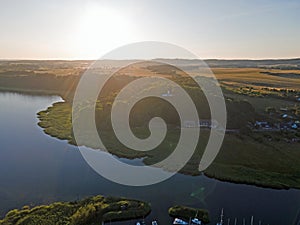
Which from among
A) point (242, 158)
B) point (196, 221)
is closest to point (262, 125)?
point (242, 158)

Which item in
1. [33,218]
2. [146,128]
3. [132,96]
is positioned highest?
[132,96]

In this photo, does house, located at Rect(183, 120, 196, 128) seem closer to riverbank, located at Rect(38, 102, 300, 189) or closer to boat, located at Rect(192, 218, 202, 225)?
riverbank, located at Rect(38, 102, 300, 189)

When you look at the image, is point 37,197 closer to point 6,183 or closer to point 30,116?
point 6,183

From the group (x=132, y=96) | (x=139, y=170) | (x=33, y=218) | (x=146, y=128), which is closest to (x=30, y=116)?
(x=132, y=96)

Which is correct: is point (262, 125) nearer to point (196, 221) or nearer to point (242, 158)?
point (242, 158)

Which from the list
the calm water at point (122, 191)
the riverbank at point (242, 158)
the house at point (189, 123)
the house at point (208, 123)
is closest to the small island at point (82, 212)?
the calm water at point (122, 191)

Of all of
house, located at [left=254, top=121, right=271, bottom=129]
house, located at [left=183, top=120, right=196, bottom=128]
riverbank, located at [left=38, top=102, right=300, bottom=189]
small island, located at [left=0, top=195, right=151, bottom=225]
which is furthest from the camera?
house, located at [left=183, top=120, right=196, bottom=128]

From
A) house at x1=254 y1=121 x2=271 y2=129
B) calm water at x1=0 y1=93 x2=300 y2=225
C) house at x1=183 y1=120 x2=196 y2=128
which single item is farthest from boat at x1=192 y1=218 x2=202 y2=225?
house at x1=254 y1=121 x2=271 y2=129

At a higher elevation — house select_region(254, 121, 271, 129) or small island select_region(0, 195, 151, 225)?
house select_region(254, 121, 271, 129)
